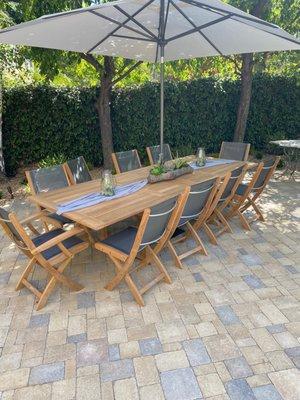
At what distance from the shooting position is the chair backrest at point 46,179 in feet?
12.5

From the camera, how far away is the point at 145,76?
10.1m

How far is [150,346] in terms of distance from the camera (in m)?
2.56

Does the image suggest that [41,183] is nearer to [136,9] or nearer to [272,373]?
[136,9]

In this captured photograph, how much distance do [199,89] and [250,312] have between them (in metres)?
6.78

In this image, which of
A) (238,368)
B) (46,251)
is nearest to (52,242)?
(46,251)

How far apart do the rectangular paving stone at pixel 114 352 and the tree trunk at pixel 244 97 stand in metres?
7.32

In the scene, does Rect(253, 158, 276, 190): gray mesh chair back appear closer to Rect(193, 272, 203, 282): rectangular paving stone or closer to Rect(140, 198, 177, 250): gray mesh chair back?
Rect(193, 272, 203, 282): rectangular paving stone

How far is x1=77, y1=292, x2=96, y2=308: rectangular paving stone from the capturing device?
3041mm

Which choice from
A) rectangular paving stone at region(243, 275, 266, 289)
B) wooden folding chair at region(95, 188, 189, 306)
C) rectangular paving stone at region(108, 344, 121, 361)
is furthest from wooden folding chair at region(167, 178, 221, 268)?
rectangular paving stone at region(108, 344, 121, 361)

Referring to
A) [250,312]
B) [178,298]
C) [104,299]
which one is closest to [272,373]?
[250,312]

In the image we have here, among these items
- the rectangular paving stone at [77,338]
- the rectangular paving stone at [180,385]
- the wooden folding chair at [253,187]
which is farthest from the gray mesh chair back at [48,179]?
the rectangular paving stone at [180,385]

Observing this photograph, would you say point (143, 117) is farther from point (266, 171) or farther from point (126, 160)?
point (266, 171)

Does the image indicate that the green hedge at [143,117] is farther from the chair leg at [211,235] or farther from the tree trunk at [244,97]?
the chair leg at [211,235]

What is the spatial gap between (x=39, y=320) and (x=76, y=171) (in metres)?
2.13
